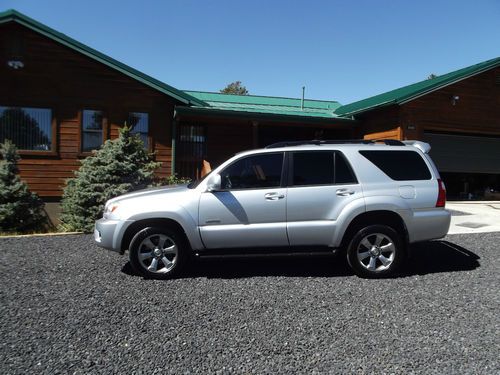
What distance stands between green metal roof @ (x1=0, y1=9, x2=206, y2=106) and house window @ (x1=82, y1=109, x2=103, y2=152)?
1517mm

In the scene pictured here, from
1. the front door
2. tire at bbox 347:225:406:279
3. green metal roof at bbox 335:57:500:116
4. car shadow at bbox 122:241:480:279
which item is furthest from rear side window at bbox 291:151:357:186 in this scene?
green metal roof at bbox 335:57:500:116

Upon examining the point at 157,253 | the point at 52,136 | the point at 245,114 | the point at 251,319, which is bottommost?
the point at 251,319

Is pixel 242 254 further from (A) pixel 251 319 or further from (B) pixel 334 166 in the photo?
(B) pixel 334 166

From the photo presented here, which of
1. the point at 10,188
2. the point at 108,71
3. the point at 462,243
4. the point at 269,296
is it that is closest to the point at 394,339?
the point at 269,296

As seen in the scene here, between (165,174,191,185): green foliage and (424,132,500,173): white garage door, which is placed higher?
(424,132,500,173): white garage door

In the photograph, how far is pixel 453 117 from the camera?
1366cm

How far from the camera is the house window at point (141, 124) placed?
485 inches

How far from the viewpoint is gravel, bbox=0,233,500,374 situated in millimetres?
3229

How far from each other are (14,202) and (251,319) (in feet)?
26.0

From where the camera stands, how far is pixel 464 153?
48.7 feet

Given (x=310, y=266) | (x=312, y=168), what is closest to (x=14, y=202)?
(x=310, y=266)

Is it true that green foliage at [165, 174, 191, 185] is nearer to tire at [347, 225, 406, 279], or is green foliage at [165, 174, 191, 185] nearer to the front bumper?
the front bumper

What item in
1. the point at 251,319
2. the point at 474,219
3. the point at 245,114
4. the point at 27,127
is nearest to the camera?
the point at 251,319

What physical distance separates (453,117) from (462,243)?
7.66m
